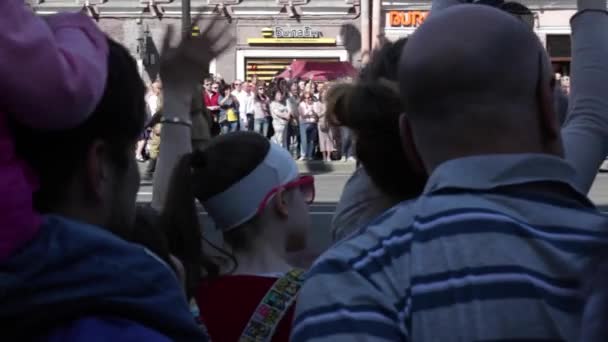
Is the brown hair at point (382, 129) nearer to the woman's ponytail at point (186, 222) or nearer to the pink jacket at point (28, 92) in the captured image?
the woman's ponytail at point (186, 222)

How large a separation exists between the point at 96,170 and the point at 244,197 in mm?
1115

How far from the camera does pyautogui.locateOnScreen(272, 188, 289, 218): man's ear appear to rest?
2889 mm

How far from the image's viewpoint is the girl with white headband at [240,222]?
105 inches

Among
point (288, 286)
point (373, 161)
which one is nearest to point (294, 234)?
point (288, 286)

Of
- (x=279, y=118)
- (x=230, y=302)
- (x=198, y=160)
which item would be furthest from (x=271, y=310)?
(x=279, y=118)

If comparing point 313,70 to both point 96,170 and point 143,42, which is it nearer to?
point 143,42

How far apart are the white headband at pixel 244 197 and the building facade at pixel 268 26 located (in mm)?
28096

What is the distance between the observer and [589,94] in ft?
7.02

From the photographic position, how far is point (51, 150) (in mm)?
1679

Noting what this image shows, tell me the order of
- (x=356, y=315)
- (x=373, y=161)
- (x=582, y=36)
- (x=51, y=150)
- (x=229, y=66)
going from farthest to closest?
(x=229, y=66)
(x=373, y=161)
(x=582, y=36)
(x=51, y=150)
(x=356, y=315)

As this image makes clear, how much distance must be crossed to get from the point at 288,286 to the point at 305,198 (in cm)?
42

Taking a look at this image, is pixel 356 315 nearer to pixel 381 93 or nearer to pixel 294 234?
pixel 381 93

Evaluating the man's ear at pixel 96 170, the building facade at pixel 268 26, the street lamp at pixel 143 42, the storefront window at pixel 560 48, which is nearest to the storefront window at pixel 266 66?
the building facade at pixel 268 26

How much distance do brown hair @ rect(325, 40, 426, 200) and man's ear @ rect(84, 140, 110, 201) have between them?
78cm
